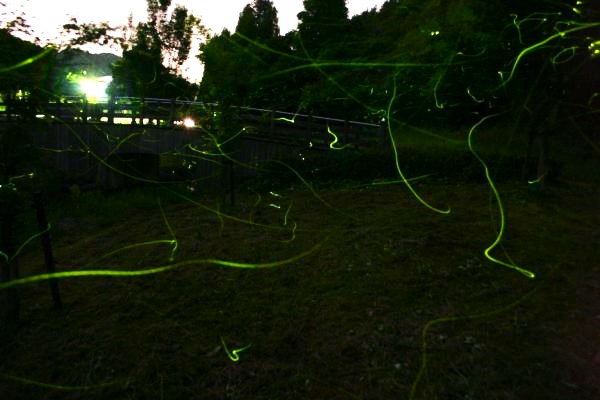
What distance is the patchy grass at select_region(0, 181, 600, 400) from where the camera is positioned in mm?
4418

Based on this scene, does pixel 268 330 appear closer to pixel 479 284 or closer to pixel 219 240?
pixel 479 284

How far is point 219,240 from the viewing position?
9398 mm

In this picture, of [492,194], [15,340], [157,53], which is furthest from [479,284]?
[157,53]

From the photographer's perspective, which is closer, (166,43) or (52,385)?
(52,385)

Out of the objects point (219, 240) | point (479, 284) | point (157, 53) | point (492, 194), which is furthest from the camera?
point (157, 53)

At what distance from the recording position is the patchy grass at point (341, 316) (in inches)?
174

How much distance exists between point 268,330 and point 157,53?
34175 millimetres

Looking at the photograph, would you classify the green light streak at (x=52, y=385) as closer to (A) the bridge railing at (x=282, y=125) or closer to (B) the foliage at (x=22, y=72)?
(B) the foliage at (x=22, y=72)

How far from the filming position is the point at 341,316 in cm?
560

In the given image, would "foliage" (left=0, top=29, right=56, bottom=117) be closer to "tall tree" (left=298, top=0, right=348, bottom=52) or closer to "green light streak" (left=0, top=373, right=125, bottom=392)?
"green light streak" (left=0, top=373, right=125, bottom=392)

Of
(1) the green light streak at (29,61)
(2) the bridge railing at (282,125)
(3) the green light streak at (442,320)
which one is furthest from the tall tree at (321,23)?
(3) the green light streak at (442,320)

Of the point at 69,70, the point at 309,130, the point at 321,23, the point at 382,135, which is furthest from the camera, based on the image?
the point at 321,23

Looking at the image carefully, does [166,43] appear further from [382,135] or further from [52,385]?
[52,385]

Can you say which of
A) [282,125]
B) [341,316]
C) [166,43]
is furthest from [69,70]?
[166,43]
